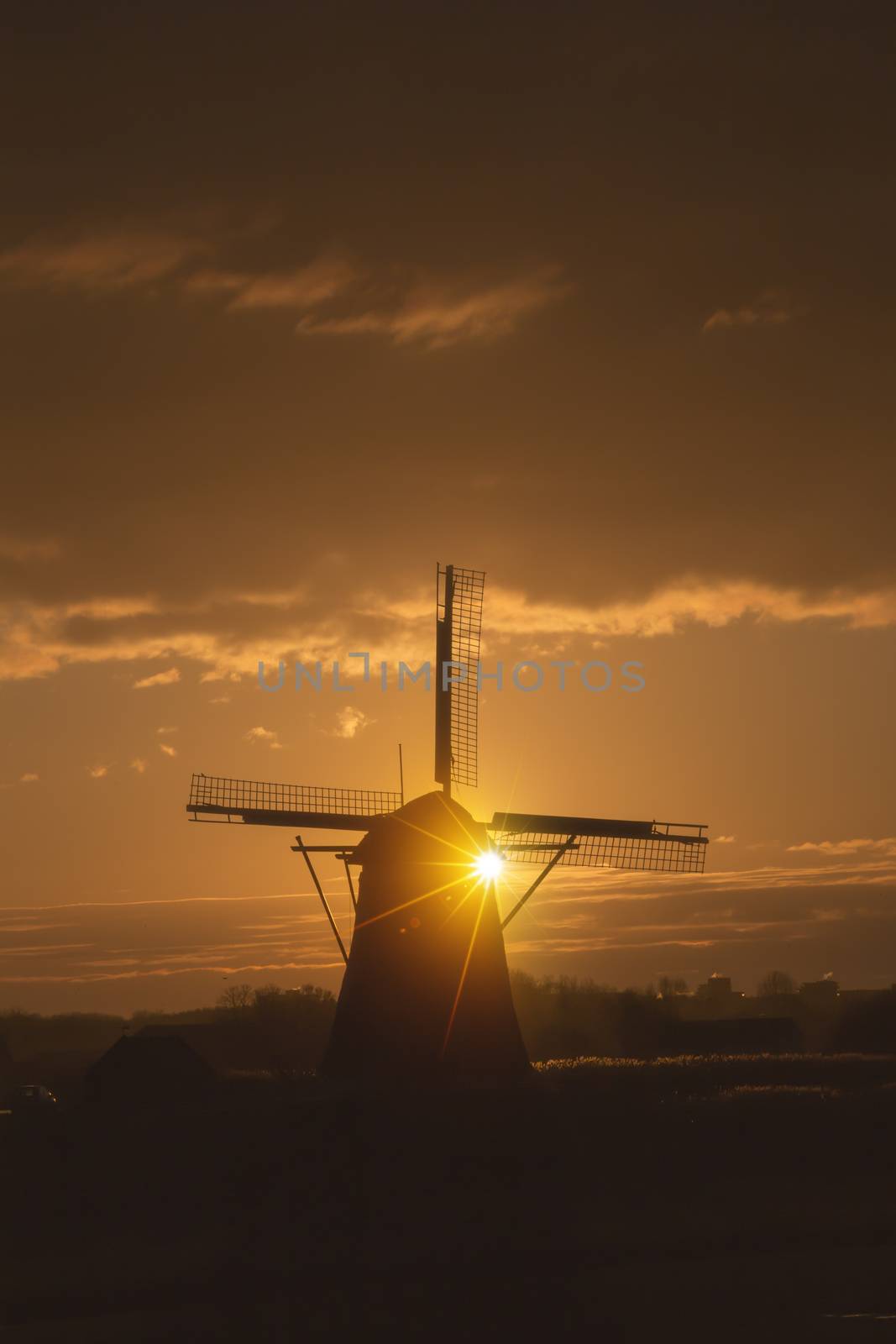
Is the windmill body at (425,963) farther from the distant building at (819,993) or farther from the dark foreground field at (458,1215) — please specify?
the distant building at (819,993)

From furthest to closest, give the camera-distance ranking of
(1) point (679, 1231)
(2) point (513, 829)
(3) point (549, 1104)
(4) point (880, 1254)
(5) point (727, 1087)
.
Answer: (5) point (727, 1087), (2) point (513, 829), (3) point (549, 1104), (1) point (679, 1231), (4) point (880, 1254)

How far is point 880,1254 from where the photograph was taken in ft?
77.8

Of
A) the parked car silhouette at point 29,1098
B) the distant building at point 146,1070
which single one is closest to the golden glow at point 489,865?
the distant building at point 146,1070

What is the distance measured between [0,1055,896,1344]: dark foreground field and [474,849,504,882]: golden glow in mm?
4876

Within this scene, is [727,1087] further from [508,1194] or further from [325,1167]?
[325,1167]

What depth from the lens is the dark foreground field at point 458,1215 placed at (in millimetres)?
19375

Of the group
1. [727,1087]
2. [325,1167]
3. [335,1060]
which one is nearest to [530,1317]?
[325,1167]

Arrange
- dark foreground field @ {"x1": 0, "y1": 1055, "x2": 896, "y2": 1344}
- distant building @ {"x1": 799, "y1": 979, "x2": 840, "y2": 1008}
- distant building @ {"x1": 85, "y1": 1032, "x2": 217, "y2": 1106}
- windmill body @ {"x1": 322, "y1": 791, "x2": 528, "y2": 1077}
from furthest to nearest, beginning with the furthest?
distant building @ {"x1": 799, "y1": 979, "x2": 840, "y2": 1008} → distant building @ {"x1": 85, "y1": 1032, "x2": 217, "y2": 1106} → windmill body @ {"x1": 322, "y1": 791, "x2": 528, "y2": 1077} → dark foreground field @ {"x1": 0, "y1": 1055, "x2": 896, "y2": 1344}

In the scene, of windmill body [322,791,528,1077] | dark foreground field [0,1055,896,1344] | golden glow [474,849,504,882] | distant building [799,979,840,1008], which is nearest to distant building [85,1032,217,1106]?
dark foreground field [0,1055,896,1344]

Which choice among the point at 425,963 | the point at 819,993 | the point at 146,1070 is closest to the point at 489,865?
the point at 425,963

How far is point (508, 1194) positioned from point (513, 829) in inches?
391

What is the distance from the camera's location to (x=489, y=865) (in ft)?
105

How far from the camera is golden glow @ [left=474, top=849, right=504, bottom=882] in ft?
104

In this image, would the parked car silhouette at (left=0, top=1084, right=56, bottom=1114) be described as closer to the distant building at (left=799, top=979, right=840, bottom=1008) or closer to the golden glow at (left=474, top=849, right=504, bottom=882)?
the golden glow at (left=474, top=849, right=504, bottom=882)
